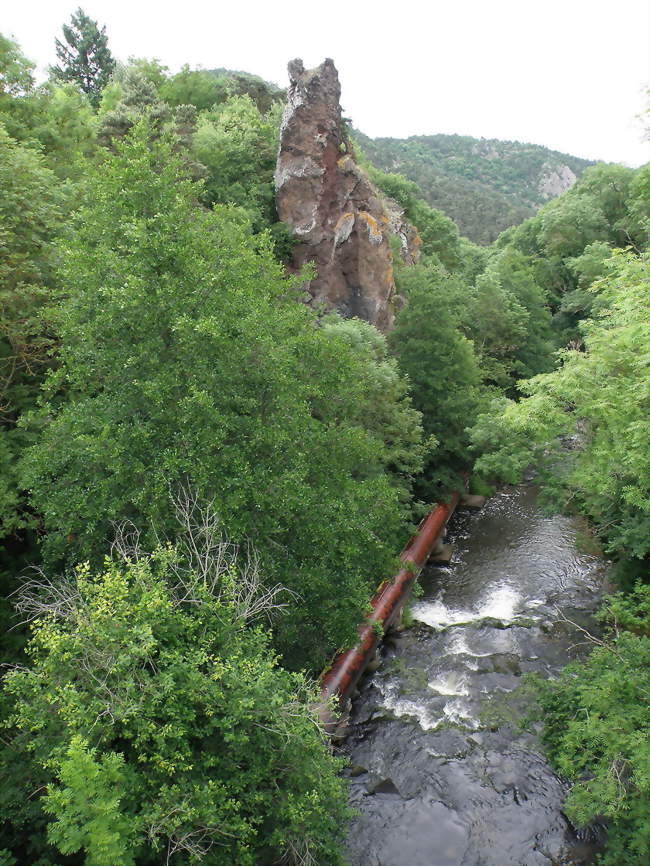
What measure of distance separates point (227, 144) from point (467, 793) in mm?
29386

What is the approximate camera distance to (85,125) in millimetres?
24219

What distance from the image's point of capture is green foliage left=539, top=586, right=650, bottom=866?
9.14 m

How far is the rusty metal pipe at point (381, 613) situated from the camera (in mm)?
14906

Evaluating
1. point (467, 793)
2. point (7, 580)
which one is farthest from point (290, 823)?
point (7, 580)

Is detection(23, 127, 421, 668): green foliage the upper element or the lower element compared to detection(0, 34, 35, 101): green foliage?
lower

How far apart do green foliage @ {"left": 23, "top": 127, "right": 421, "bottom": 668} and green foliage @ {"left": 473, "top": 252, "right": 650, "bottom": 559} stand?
532 centimetres

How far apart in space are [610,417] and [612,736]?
689cm

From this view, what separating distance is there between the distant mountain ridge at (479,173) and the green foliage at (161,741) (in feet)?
283

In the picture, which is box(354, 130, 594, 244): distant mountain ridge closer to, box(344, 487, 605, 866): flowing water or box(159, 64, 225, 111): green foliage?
box(159, 64, 225, 111): green foliage

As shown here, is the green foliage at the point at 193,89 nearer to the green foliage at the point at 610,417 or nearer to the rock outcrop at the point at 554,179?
the green foliage at the point at 610,417

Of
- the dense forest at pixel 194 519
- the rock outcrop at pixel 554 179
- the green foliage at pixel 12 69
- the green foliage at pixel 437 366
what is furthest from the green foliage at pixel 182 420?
the rock outcrop at pixel 554 179

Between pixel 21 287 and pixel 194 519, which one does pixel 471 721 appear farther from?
pixel 21 287

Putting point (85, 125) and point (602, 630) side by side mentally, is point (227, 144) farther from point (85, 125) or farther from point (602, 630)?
point (602, 630)

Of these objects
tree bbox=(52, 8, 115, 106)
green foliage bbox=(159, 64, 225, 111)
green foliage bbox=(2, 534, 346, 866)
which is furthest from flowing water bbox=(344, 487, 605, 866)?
tree bbox=(52, 8, 115, 106)
